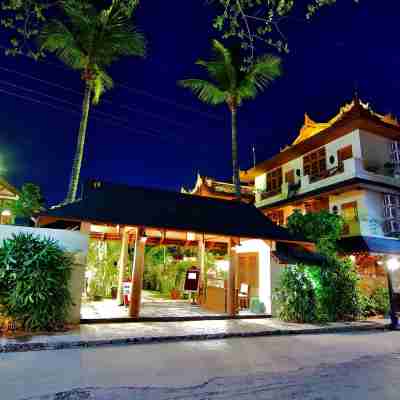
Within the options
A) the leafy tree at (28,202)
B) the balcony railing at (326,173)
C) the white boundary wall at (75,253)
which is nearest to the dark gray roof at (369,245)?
the balcony railing at (326,173)

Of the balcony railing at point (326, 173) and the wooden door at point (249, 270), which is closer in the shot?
the wooden door at point (249, 270)

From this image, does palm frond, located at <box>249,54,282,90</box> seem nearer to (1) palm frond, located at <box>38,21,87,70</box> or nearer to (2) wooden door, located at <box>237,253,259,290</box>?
(1) palm frond, located at <box>38,21,87,70</box>

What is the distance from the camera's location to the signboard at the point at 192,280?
41.4 ft

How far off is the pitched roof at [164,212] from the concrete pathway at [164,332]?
263 cm

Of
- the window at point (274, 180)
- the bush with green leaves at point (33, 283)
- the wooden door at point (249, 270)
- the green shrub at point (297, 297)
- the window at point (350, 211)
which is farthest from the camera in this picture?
the window at point (274, 180)

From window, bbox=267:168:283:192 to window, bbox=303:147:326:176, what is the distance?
2440 mm

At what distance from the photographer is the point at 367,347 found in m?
7.04

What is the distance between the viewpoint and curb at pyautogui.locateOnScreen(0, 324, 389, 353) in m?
5.90

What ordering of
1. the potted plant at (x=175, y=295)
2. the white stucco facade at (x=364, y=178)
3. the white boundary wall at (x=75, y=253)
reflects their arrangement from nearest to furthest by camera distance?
the white boundary wall at (x=75, y=253) < the white stucco facade at (x=364, y=178) < the potted plant at (x=175, y=295)

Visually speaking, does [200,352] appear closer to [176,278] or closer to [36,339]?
[36,339]

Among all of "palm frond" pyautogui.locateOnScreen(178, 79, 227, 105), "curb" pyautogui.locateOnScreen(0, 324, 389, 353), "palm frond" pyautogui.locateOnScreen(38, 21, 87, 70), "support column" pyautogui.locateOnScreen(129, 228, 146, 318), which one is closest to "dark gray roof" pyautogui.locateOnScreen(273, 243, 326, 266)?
"curb" pyautogui.locateOnScreen(0, 324, 389, 353)

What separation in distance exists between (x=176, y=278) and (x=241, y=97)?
10035 millimetres

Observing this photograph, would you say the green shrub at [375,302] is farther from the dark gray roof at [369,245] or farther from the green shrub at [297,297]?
the green shrub at [297,297]

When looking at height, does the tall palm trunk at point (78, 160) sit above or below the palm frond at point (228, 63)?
below
